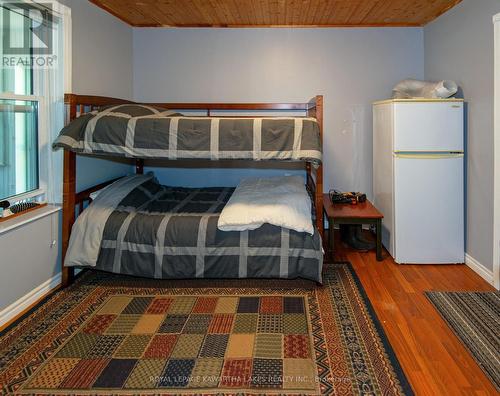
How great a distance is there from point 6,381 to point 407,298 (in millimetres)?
2301

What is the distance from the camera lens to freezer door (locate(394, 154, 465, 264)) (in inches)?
121

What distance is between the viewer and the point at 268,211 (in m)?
2.64

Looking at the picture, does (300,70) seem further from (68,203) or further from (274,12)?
(68,203)

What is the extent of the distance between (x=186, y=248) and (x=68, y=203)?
89 centimetres

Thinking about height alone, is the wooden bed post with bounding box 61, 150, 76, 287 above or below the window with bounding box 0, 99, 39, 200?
below

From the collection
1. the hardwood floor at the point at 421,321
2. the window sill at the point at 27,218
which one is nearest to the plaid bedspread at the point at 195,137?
the window sill at the point at 27,218

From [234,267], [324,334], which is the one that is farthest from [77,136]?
[324,334]

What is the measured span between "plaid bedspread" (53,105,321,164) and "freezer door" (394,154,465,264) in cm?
101

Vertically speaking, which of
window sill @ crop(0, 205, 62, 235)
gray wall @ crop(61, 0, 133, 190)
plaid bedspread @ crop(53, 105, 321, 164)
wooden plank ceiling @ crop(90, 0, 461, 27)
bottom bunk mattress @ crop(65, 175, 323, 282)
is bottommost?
bottom bunk mattress @ crop(65, 175, 323, 282)

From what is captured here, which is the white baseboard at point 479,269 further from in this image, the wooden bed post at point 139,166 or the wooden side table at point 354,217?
the wooden bed post at point 139,166

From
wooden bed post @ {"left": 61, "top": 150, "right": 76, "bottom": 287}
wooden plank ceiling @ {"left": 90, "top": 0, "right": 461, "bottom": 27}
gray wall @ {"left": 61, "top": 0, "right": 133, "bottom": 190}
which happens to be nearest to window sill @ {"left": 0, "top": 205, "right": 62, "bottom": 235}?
wooden bed post @ {"left": 61, "top": 150, "right": 76, "bottom": 287}

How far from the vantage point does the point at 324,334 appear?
2.10 m

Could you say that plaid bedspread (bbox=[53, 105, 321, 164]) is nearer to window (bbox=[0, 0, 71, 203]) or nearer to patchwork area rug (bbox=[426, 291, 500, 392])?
window (bbox=[0, 0, 71, 203])

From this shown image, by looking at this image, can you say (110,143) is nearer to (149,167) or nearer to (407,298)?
(149,167)
